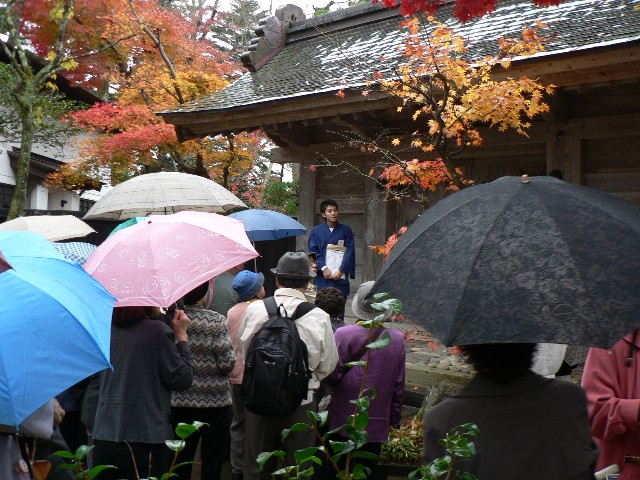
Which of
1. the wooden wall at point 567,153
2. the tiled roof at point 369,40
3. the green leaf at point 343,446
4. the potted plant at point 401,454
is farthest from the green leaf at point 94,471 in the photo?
the wooden wall at point 567,153

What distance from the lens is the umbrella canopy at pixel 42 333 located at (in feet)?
6.52

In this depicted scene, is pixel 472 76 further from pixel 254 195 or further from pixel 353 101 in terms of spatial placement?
pixel 254 195

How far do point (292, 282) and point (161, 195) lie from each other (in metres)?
2.60

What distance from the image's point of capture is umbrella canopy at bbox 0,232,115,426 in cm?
199

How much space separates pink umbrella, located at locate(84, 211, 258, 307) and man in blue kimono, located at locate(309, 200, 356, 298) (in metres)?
3.25

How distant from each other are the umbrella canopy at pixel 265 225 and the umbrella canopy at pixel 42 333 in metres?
5.57

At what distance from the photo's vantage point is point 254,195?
1814 cm

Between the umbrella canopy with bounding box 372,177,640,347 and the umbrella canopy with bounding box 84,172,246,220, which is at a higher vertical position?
the umbrella canopy with bounding box 84,172,246,220

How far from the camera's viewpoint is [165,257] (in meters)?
4.11

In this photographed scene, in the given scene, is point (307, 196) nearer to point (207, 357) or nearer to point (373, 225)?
point (373, 225)

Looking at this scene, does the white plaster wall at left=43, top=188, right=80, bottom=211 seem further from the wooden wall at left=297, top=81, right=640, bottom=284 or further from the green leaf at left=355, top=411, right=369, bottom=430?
the green leaf at left=355, top=411, right=369, bottom=430

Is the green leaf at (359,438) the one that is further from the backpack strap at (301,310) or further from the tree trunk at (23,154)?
the tree trunk at (23,154)

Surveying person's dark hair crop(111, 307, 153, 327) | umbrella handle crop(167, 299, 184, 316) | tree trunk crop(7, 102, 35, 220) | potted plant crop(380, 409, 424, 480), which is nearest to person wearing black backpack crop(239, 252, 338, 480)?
umbrella handle crop(167, 299, 184, 316)

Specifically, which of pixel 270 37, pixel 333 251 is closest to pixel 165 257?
pixel 333 251
